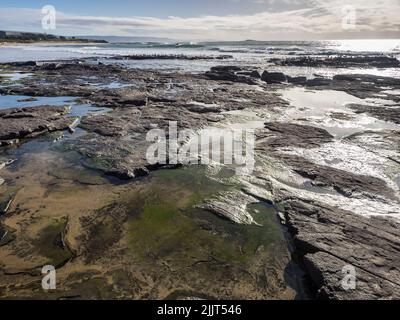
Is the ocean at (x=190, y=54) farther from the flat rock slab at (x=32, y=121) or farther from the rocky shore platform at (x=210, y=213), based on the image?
the rocky shore platform at (x=210, y=213)

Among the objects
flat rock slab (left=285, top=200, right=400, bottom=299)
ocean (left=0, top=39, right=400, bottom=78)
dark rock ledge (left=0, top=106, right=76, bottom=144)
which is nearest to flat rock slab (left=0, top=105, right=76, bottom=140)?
dark rock ledge (left=0, top=106, right=76, bottom=144)

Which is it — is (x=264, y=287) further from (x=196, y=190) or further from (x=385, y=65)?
(x=385, y=65)

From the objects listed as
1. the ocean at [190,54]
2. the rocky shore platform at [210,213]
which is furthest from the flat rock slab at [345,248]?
the ocean at [190,54]

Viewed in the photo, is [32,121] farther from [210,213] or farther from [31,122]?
[210,213]

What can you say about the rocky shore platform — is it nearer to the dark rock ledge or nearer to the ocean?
the dark rock ledge

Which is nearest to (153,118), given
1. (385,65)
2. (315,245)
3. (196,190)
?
(196,190)

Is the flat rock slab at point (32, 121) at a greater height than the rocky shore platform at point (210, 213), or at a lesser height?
greater
